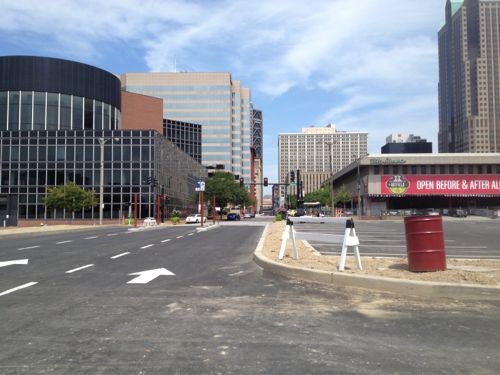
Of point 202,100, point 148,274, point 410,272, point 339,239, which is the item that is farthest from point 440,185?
point 202,100

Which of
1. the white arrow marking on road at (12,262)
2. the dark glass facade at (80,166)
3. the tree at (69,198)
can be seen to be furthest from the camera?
the dark glass facade at (80,166)

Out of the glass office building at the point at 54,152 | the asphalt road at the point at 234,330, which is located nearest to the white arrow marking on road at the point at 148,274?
the asphalt road at the point at 234,330

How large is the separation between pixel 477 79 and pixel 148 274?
8106 inches

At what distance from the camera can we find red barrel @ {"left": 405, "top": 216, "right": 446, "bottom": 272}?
8.88 m

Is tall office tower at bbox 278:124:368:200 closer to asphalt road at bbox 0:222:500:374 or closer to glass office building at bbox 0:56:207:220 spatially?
glass office building at bbox 0:56:207:220

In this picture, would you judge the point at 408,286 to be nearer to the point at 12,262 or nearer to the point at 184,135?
the point at 12,262

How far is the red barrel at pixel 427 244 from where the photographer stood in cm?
888

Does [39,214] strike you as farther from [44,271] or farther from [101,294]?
[101,294]

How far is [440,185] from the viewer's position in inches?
3265

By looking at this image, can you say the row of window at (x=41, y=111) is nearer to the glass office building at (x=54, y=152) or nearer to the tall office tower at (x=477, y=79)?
the glass office building at (x=54, y=152)

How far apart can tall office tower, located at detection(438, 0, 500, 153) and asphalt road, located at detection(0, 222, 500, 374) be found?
188038 mm

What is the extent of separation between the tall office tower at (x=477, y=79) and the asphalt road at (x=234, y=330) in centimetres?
18804

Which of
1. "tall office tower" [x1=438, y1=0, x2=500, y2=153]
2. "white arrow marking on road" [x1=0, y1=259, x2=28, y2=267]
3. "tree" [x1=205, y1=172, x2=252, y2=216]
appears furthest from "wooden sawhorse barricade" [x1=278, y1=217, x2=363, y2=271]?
"tall office tower" [x1=438, y1=0, x2=500, y2=153]

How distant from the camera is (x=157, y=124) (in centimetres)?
9500
